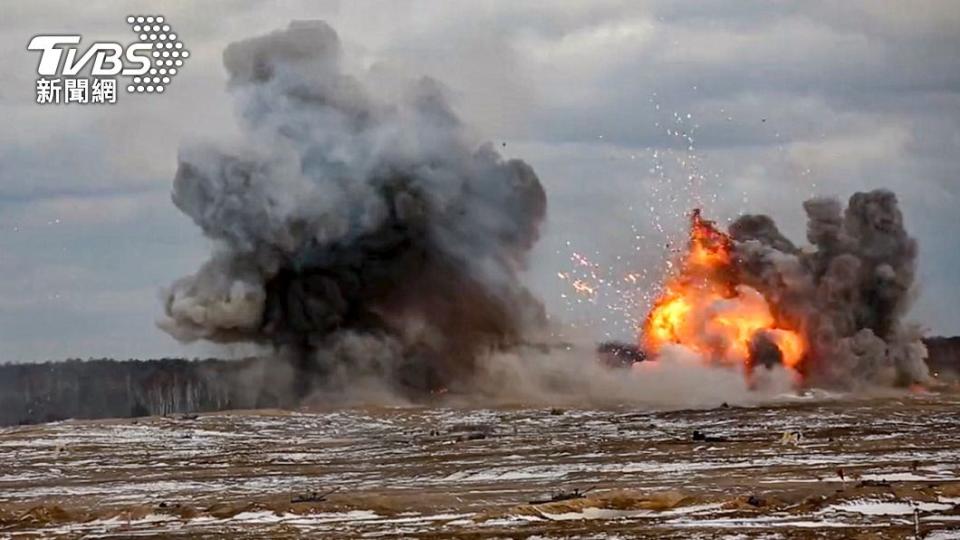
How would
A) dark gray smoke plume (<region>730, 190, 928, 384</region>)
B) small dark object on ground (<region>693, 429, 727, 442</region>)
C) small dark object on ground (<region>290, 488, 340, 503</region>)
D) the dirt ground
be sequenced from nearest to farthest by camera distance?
the dirt ground → small dark object on ground (<region>290, 488, 340, 503</region>) → small dark object on ground (<region>693, 429, 727, 442</region>) → dark gray smoke plume (<region>730, 190, 928, 384</region>)

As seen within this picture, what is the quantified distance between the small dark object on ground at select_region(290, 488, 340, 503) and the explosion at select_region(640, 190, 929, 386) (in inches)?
3228

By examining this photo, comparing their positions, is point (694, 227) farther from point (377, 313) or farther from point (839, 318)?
point (377, 313)

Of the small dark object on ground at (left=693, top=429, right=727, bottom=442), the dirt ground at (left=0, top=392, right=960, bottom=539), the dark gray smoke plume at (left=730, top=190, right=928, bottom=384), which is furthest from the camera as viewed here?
the dark gray smoke plume at (left=730, top=190, right=928, bottom=384)

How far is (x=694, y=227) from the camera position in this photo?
161 m

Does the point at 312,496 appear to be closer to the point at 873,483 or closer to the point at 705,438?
the point at 873,483

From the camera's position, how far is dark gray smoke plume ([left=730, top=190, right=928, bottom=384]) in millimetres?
156625

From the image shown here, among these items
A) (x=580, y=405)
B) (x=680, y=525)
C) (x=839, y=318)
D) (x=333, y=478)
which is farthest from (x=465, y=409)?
(x=680, y=525)

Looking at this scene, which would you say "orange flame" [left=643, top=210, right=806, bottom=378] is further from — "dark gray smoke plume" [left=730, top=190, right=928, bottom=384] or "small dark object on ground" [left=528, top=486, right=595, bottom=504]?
"small dark object on ground" [left=528, top=486, right=595, bottom=504]

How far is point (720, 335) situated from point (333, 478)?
72.5 meters

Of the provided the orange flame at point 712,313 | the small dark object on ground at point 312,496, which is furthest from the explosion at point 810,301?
the small dark object on ground at point 312,496

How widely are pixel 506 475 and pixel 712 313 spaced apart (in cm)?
7346

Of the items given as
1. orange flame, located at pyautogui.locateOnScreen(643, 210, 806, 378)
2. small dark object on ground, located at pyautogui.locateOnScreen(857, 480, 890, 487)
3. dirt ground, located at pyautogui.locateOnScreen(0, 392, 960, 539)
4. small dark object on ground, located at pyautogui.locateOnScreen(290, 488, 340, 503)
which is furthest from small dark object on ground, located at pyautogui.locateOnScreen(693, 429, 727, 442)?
orange flame, located at pyautogui.locateOnScreen(643, 210, 806, 378)

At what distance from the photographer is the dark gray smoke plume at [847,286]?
157m

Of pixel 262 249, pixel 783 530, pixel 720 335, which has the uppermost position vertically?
pixel 262 249
